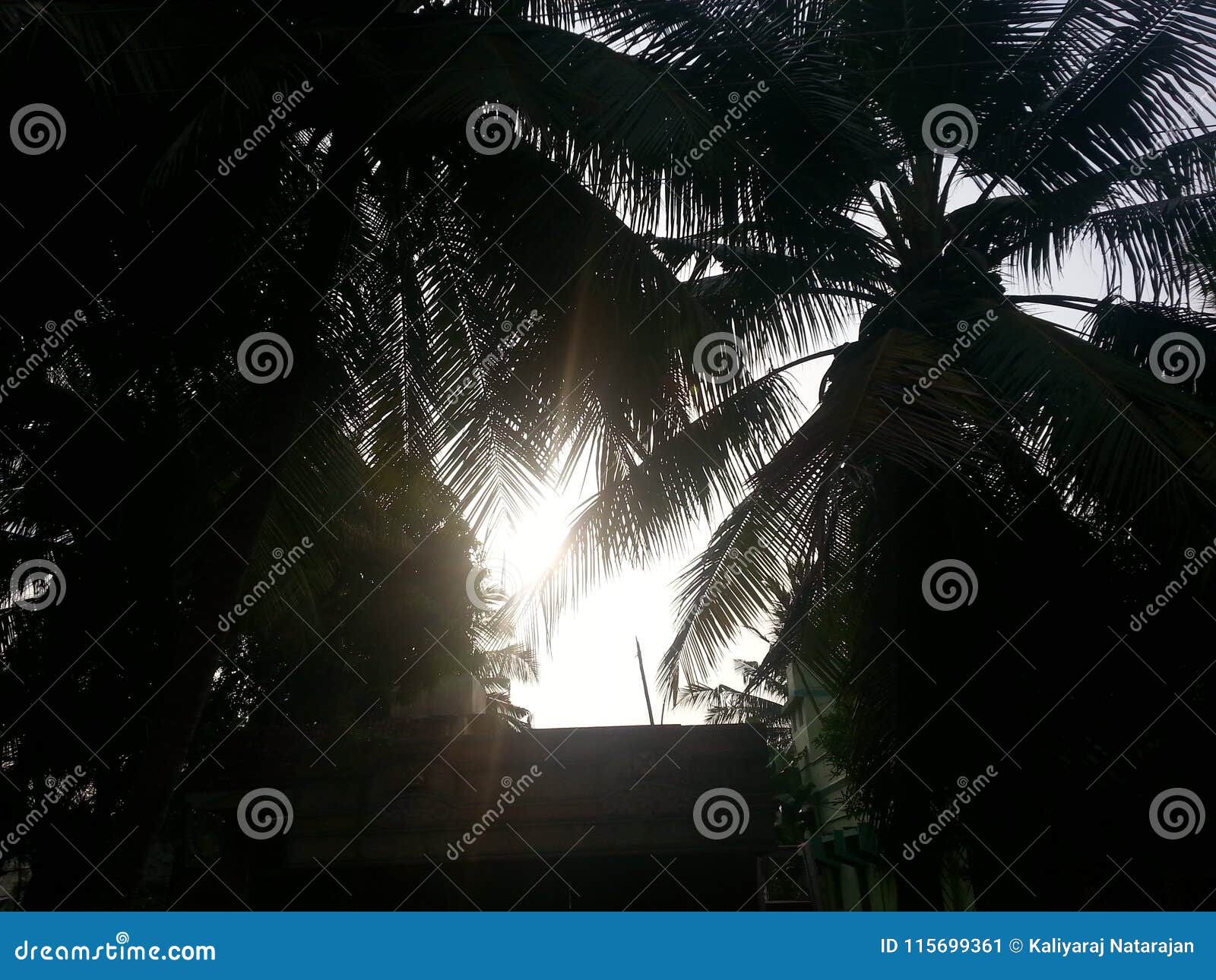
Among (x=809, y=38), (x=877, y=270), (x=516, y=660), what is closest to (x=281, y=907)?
(x=877, y=270)

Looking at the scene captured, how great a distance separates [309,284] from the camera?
566cm

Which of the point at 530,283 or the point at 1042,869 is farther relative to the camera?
the point at 1042,869

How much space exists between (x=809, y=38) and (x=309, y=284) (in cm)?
355

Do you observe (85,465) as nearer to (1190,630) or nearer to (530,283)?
(530,283)

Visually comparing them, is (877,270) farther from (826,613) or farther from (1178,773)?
(1178,773)

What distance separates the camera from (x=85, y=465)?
8555mm

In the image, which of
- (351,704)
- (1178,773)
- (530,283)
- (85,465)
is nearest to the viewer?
(530,283)

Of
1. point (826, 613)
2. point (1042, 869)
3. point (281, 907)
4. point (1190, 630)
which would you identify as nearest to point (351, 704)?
point (281, 907)

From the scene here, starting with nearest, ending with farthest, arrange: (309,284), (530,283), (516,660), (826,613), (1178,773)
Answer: (309,284) < (530,283) < (1178,773) < (826,613) < (516,660)

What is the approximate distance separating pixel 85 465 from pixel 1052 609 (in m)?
8.18

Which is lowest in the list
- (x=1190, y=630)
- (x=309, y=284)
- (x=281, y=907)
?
(x=281, y=907)

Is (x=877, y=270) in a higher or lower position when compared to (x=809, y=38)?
lower

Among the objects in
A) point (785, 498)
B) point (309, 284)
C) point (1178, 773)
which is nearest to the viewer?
point (785, 498)

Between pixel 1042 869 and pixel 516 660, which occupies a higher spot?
pixel 516 660
